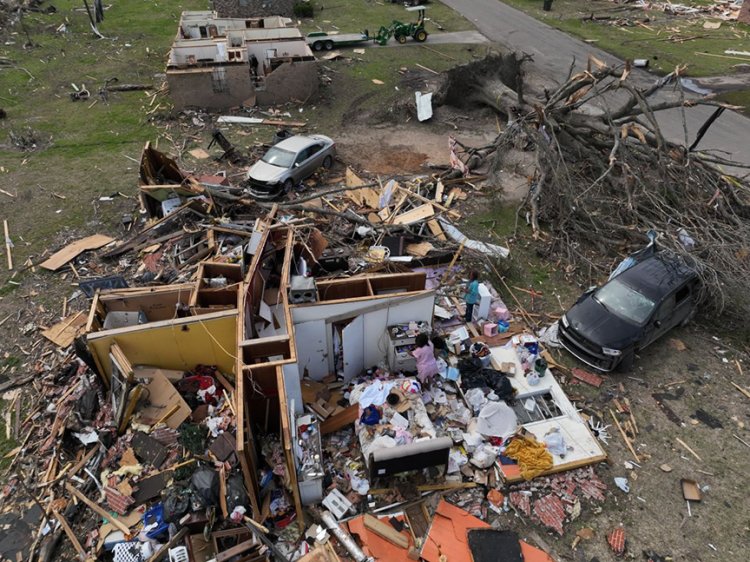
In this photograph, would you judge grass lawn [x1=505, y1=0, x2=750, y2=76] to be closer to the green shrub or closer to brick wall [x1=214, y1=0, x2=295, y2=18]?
the green shrub

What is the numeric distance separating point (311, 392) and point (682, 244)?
1001 centimetres

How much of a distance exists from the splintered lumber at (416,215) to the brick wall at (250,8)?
902 inches

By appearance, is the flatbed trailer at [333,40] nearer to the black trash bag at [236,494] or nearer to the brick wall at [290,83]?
the brick wall at [290,83]

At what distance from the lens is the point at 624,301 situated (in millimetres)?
10484

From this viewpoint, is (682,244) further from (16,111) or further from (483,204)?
(16,111)

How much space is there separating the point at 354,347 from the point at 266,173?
26.8ft

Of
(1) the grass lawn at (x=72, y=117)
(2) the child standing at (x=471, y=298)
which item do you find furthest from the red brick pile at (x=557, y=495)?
(1) the grass lawn at (x=72, y=117)

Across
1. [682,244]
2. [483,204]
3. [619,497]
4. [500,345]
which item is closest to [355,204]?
[483,204]

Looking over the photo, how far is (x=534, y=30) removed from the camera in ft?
105

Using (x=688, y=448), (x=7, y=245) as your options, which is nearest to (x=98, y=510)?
(x=7, y=245)

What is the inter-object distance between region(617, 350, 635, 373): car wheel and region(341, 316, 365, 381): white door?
562 centimetres

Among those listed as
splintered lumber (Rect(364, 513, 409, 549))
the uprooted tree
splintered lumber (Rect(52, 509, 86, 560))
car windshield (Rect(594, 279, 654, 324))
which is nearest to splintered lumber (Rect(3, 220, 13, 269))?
splintered lumber (Rect(52, 509, 86, 560))

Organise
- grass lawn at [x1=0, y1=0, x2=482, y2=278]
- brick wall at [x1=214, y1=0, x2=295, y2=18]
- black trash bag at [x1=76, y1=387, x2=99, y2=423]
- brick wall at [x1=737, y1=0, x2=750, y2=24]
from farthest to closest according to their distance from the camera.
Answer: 1. brick wall at [x1=737, y1=0, x2=750, y2=24]
2. brick wall at [x1=214, y1=0, x2=295, y2=18]
3. grass lawn at [x1=0, y1=0, x2=482, y2=278]
4. black trash bag at [x1=76, y1=387, x2=99, y2=423]

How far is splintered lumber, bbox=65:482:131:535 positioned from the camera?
7125 millimetres
